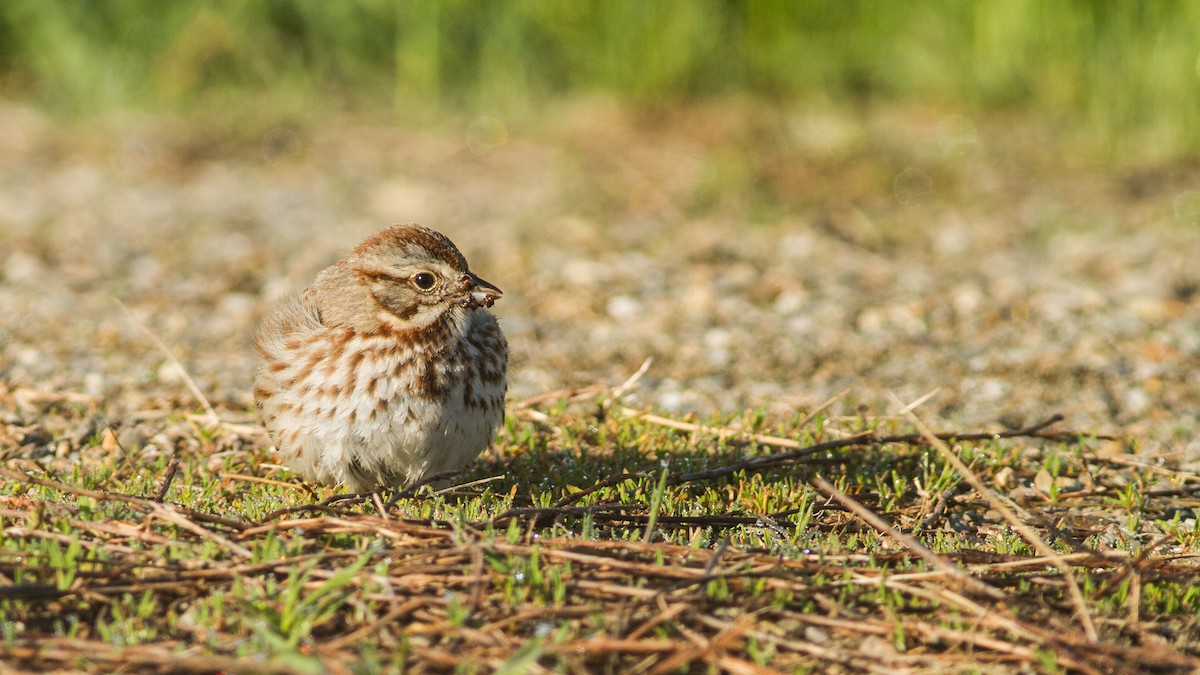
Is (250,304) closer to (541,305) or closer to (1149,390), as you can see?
(541,305)

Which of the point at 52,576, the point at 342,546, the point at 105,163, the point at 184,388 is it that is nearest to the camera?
the point at 52,576

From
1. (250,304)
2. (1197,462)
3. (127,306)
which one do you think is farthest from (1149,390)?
(127,306)

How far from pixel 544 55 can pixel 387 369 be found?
24.8 ft

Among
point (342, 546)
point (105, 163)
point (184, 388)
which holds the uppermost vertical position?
point (105, 163)

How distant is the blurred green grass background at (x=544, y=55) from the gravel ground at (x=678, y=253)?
1.08 feet

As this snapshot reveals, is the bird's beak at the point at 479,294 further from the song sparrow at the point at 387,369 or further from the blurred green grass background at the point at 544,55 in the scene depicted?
the blurred green grass background at the point at 544,55

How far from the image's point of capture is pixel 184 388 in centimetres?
689

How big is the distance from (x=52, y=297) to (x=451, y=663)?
19.4 feet

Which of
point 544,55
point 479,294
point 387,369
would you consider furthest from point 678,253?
point 387,369

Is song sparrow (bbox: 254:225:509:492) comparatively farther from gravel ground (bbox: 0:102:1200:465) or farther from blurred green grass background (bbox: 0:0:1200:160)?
blurred green grass background (bbox: 0:0:1200:160)

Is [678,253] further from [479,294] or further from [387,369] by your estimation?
[387,369]

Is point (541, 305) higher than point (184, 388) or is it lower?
higher

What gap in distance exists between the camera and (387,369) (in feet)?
16.5

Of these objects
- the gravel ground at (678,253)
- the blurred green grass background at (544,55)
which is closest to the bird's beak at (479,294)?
the gravel ground at (678,253)
